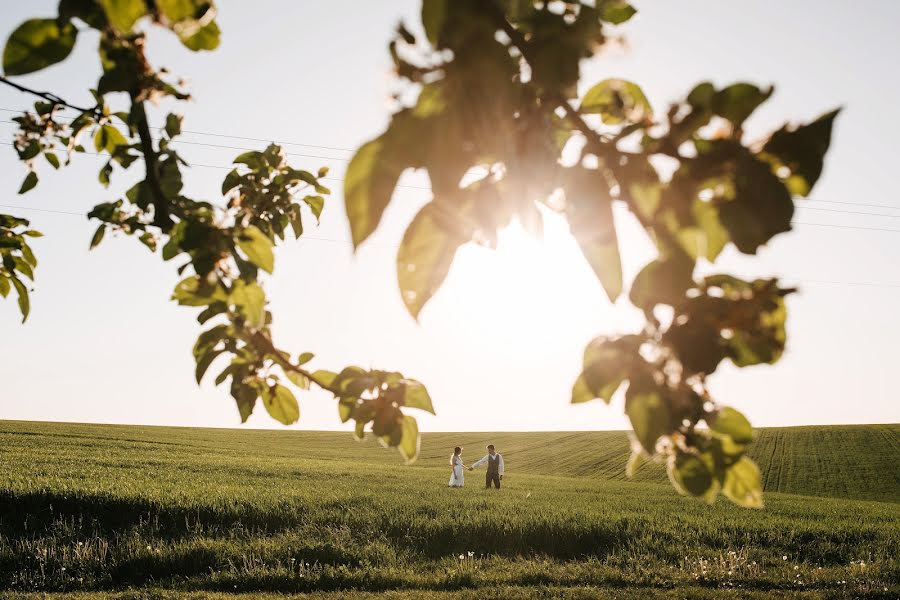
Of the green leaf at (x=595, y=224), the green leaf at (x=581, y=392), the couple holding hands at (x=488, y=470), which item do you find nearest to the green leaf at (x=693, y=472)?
the green leaf at (x=581, y=392)

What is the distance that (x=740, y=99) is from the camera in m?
0.60

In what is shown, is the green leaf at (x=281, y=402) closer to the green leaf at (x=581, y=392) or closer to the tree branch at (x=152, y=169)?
the tree branch at (x=152, y=169)

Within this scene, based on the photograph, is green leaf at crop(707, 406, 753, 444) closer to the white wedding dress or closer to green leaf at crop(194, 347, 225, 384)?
green leaf at crop(194, 347, 225, 384)

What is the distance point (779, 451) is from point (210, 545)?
4055cm

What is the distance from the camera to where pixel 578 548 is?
12242 millimetres

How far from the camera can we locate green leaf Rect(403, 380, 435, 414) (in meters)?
1.08

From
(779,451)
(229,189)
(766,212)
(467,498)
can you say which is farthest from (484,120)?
(779,451)

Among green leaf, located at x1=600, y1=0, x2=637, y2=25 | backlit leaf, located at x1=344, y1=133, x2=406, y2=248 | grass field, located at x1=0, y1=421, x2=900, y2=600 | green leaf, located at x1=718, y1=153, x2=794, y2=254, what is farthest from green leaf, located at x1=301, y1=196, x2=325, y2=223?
grass field, located at x1=0, y1=421, x2=900, y2=600

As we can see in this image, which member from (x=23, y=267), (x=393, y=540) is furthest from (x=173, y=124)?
(x=393, y=540)

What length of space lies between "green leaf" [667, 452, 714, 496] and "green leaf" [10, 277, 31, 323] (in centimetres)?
194

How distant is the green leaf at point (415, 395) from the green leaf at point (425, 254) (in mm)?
419

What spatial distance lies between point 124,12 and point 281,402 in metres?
0.76

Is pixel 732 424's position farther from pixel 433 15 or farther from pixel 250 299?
pixel 250 299

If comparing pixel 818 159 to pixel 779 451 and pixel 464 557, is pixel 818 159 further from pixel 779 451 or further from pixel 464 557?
pixel 779 451
